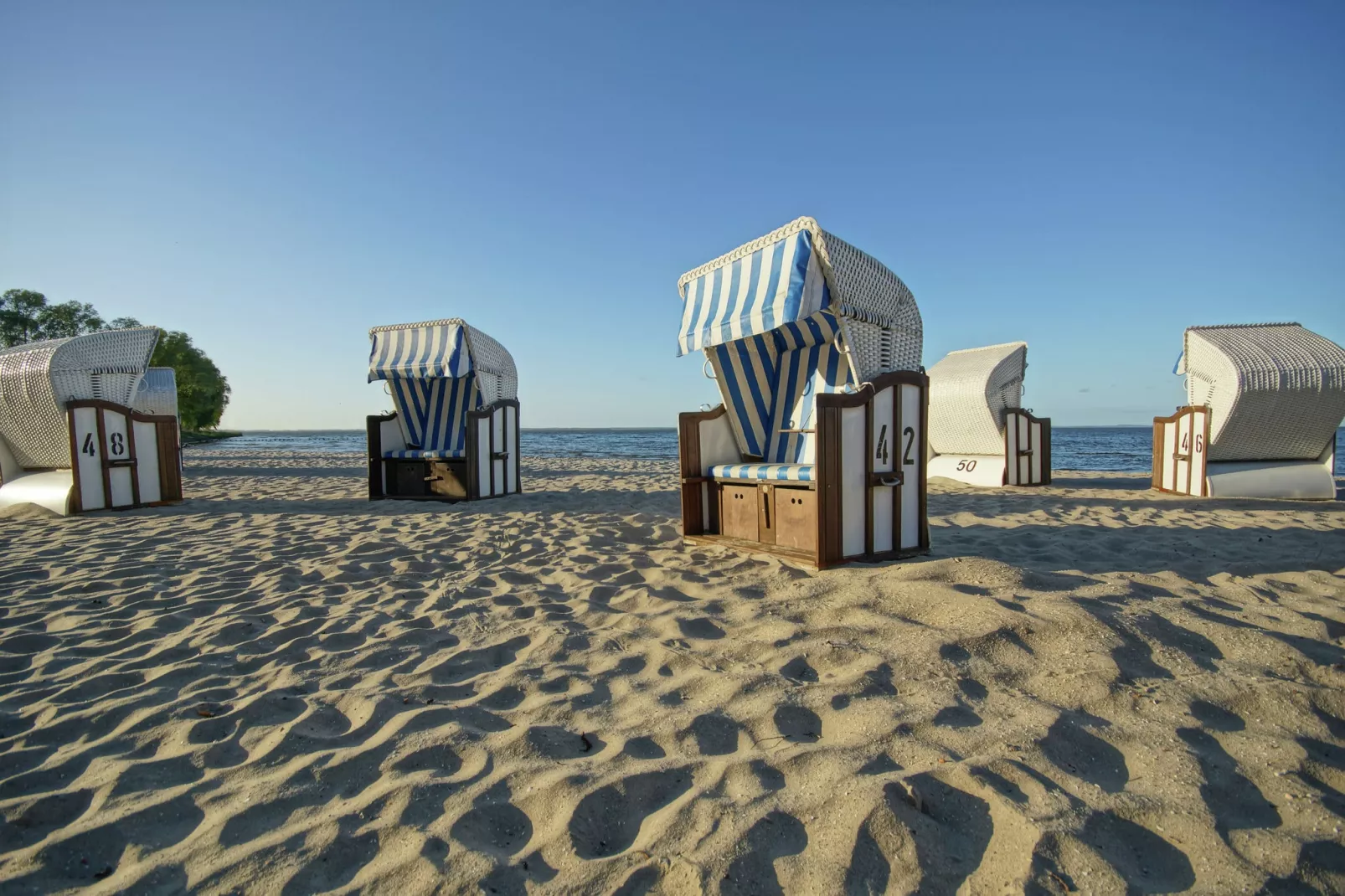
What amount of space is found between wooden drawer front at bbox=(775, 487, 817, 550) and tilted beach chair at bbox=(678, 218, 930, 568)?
0.03 ft

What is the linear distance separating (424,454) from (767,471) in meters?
5.52

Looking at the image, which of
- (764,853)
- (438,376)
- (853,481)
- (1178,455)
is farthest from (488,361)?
(1178,455)

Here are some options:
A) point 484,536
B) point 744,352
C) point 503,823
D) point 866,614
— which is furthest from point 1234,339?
point 503,823

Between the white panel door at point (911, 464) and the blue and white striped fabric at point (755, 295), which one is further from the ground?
the blue and white striped fabric at point (755, 295)

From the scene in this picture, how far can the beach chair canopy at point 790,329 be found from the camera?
13.5 ft

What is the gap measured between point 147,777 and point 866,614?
279 centimetres

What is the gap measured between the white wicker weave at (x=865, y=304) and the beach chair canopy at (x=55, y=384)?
7.76 meters

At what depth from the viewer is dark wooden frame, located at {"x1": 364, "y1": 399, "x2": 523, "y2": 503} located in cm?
815

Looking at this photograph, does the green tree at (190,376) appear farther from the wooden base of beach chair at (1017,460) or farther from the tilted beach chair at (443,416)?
the wooden base of beach chair at (1017,460)

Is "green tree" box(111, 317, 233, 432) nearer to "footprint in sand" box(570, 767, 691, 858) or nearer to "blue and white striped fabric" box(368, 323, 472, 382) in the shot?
"blue and white striped fabric" box(368, 323, 472, 382)

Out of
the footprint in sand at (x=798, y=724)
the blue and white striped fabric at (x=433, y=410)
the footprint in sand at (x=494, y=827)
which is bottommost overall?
the footprint in sand at (x=494, y=827)

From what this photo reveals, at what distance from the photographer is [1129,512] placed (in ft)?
21.8

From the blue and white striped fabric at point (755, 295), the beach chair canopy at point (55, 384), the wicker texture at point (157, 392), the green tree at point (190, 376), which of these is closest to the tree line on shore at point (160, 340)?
the green tree at point (190, 376)

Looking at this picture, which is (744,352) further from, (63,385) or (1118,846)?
(63,385)
